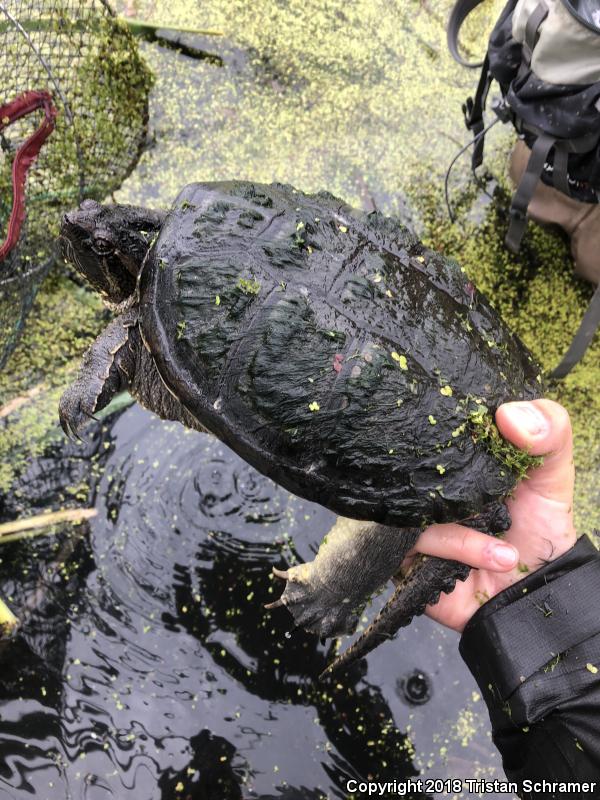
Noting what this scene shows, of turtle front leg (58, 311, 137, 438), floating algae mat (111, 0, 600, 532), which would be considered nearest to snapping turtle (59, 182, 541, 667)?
turtle front leg (58, 311, 137, 438)

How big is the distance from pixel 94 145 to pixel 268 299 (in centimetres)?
177

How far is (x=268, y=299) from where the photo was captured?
163 cm

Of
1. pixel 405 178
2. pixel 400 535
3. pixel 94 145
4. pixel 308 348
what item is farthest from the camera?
pixel 405 178

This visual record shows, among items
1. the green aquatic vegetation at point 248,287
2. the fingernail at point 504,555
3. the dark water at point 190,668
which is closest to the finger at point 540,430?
the fingernail at point 504,555

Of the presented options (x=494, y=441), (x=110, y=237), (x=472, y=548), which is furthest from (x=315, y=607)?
(x=110, y=237)

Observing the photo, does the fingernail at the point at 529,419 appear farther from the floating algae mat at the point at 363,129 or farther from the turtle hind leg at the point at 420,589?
the floating algae mat at the point at 363,129

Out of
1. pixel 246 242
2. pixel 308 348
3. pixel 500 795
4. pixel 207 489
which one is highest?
pixel 246 242

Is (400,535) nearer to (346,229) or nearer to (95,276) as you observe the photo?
(346,229)

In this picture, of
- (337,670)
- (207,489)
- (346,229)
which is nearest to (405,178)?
(346,229)

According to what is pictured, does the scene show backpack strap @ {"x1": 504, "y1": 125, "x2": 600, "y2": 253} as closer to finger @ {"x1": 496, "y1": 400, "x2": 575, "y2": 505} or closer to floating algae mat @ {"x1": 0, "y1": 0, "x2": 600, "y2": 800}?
floating algae mat @ {"x1": 0, "y1": 0, "x2": 600, "y2": 800}

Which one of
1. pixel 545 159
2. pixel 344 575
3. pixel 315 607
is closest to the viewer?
pixel 344 575

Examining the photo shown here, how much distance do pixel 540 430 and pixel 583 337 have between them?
1.36m

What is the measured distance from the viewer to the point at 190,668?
2299mm

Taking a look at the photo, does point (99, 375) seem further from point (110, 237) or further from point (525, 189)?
point (525, 189)
